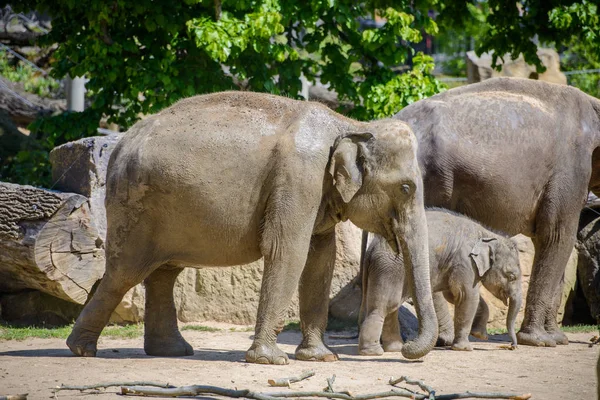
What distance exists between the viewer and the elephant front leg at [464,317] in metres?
8.05

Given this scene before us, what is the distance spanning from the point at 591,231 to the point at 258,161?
18.0 feet

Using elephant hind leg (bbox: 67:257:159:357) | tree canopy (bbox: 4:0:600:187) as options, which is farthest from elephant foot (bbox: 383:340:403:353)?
tree canopy (bbox: 4:0:600:187)

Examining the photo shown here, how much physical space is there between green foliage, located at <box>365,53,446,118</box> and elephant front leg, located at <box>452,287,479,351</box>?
4.38m

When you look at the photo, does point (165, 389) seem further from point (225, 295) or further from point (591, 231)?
point (591, 231)

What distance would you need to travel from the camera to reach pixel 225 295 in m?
9.80

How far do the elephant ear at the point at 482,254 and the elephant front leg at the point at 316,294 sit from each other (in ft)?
4.47

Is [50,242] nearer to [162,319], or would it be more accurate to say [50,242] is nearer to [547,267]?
[162,319]

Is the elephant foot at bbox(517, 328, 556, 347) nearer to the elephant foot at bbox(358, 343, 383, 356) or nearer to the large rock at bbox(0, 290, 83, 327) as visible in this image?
the elephant foot at bbox(358, 343, 383, 356)

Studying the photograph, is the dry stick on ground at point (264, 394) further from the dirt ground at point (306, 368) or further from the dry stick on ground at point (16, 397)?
the dry stick on ground at point (16, 397)

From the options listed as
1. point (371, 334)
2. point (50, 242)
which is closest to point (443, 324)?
point (371, 334)

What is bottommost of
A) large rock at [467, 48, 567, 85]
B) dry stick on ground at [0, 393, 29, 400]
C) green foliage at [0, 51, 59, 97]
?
dry stick on ground at [0, 393, 29, 400]

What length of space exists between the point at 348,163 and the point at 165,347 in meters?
2.02

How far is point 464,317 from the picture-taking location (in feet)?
26.4

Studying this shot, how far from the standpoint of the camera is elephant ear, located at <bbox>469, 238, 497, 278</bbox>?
8139 millimetres
